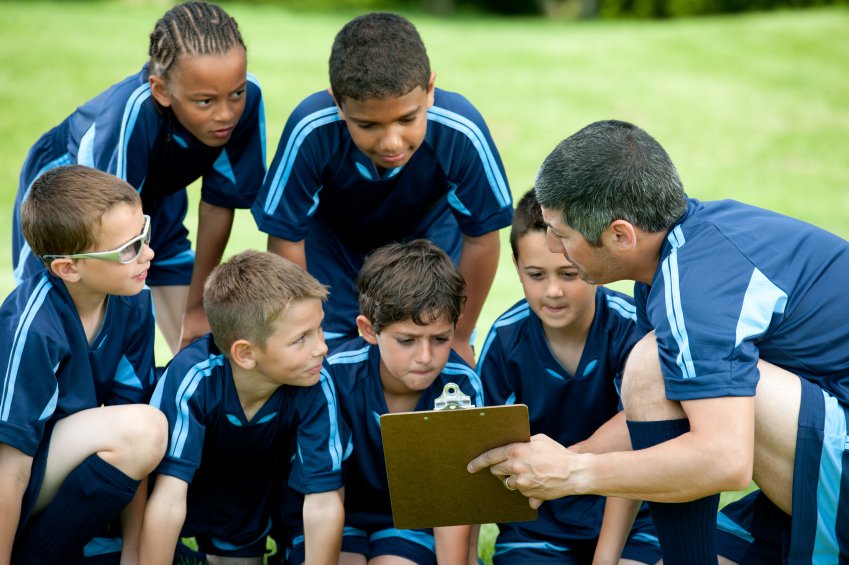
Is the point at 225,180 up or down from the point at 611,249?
down

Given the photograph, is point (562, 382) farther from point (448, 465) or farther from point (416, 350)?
point (448, 465)

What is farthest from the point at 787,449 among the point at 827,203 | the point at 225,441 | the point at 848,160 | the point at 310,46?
the point at 310,46

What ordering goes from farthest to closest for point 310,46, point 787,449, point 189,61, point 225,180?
point 310,46 → point 225,180 → point 189,61 → point 787,449

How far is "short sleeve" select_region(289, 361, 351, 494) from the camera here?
142 inches

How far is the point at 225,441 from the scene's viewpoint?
376 cm

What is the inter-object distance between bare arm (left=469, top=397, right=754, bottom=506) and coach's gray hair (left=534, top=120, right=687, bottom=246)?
0.59 meters

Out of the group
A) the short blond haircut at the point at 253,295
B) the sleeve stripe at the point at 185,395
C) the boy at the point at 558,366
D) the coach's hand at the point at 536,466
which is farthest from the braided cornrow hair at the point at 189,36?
the coach's hand at the point at 536,466

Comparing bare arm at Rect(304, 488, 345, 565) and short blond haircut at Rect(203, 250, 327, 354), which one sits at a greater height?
short blond haircut at Rect(203, 250, 327, 354)

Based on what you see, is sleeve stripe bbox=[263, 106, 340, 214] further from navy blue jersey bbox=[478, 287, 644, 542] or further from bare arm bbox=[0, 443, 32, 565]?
bare arm bbox=[0, 443, 32, 565]

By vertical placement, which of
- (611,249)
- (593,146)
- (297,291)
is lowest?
(297,291)

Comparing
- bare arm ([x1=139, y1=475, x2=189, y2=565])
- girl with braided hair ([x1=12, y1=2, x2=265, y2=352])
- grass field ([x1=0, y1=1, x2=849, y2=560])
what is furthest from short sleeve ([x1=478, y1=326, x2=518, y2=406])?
grass field ([x1=0, y1=1, x2=849, y2=560])

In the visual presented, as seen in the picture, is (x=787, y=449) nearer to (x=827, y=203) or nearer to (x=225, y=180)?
(x=225, y=180)

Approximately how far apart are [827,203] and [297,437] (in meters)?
9.46

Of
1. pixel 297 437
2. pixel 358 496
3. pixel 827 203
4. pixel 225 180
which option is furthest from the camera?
pixel 827 203
